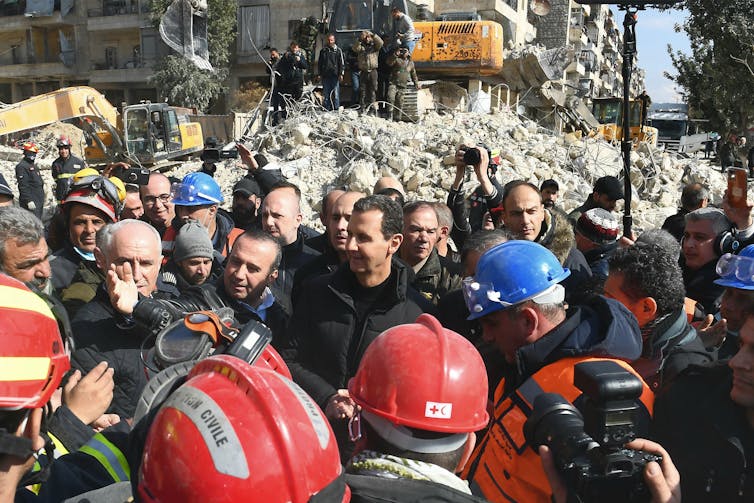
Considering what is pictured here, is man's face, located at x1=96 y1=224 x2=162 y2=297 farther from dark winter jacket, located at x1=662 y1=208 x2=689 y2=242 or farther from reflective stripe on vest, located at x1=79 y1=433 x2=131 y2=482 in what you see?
dark winter jacket, located at x1=662 y1=208 x2=689 y2=242

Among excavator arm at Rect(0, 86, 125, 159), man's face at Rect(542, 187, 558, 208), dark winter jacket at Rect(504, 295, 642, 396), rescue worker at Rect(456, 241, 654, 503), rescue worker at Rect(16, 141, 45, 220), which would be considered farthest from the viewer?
excavator arm at Rect(0, 86, 125, 159)

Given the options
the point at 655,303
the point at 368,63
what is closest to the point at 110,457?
the point at 655,303

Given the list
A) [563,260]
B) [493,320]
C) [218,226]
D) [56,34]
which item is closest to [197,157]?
[218,226]

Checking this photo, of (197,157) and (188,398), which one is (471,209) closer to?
(188,398)

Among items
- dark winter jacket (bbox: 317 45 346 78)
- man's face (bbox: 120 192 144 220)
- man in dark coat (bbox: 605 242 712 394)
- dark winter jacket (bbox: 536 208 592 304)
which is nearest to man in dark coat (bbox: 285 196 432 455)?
man in dark coat (bbox: 605 242 712 394)

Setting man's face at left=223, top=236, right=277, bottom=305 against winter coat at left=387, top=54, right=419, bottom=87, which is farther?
winter coat at left=387, top=54, right=419, bottom=87

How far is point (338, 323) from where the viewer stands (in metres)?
3.03

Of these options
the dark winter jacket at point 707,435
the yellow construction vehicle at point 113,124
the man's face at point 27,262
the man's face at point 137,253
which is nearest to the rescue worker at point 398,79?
the yellow construction vehicle at point 113,124

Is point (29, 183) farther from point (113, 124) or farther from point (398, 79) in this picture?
point (113, 124)

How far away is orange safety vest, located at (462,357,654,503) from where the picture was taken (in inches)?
74.4

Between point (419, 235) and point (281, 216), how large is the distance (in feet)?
3.53

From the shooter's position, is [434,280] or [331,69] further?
[331,69]

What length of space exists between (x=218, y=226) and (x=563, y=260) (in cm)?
264

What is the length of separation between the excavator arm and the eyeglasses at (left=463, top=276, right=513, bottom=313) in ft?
56.0
